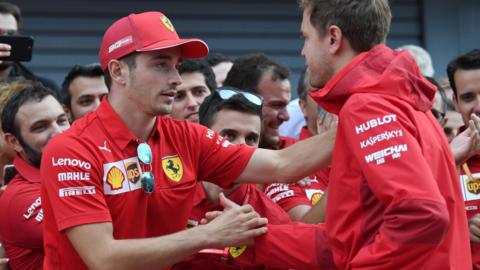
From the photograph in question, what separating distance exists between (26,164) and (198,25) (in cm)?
579

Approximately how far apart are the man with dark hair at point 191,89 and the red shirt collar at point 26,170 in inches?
45.0

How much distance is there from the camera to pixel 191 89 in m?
6.95

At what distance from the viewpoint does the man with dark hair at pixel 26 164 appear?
18.1ft

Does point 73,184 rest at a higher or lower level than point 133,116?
lower

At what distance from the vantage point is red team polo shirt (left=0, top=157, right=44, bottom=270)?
5.48 m

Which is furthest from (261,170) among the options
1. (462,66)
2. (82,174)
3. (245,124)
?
(462,66)

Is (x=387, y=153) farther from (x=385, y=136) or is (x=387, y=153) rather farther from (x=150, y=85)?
(x=150, y=85)

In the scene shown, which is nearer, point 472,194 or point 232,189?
point 232,189

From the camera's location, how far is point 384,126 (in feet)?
12.8

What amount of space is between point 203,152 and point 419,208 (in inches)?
61.3

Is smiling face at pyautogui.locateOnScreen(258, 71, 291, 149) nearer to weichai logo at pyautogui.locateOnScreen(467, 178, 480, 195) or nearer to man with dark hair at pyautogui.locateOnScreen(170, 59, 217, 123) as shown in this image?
man with dark hair at pyautogui.locateOnScreen(170, 59, 217, 123)

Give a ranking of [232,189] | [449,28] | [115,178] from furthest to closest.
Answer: [449,28], [232,189], [115,178]

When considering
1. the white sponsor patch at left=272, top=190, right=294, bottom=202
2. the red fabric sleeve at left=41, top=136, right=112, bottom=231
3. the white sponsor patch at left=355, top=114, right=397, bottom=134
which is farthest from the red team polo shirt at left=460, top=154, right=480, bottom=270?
the red fabric sleeve at left=41, top=136, right=112, bottom=231

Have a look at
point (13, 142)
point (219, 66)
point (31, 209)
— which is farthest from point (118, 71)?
point (219, 66)
